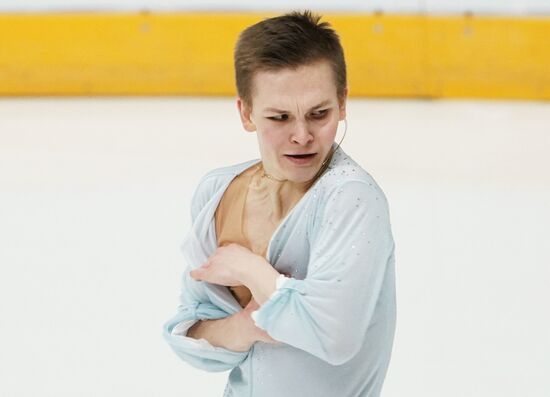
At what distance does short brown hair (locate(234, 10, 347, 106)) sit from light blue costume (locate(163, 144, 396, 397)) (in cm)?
17

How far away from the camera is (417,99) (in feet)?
22.5

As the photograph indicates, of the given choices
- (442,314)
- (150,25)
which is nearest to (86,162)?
(150,25)

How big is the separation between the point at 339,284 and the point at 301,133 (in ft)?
0.73

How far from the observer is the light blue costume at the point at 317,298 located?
154 centimetres

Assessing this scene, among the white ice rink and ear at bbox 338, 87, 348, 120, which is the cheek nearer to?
ear at bbox 338, 87, 348, 120

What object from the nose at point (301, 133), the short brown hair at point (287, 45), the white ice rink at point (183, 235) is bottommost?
the white ice rink at point (183, 235)

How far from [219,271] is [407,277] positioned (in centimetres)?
253

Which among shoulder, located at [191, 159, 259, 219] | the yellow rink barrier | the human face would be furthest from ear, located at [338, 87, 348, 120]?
the yellow rink barrier

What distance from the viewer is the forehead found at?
60.8 inches

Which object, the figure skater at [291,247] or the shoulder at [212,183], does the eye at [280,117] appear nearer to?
the figure skater at [291,247]

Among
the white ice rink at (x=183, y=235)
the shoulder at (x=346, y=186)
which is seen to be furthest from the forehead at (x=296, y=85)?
the white ice rink at (x=183, y=235)

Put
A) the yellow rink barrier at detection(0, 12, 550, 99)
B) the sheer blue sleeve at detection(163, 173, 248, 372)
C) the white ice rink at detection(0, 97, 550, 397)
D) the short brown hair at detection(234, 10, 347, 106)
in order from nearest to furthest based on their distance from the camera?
the short brown hair at detection(234, 10, 347, 106), the sheer blue sleeve at detection(163, 173, 248, 372), the white ice rink at detection(0, 97, 550, 397), the yellow rink barrier at detection(0, 12, 550, 99)

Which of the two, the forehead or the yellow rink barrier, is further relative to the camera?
the yellow rink barrier

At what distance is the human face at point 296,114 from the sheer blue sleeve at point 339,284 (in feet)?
0.24
